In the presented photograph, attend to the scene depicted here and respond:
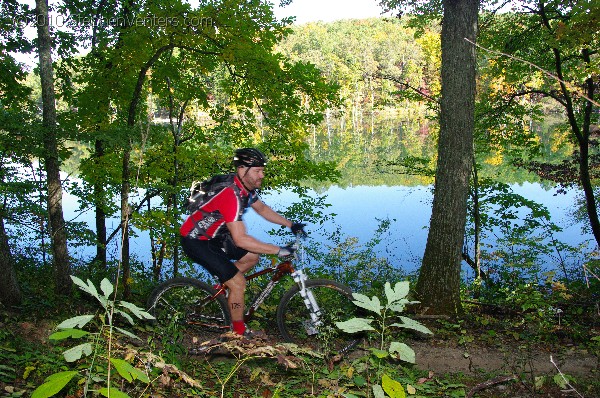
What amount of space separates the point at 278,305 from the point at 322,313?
642 millimetres

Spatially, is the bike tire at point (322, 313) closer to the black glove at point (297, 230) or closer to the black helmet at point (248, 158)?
the black glove at point (297, 230)

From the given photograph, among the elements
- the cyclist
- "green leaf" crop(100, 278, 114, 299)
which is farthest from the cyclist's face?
"green leaf" crop(100, 278, 114, 299)

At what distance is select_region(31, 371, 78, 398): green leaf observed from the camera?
1.37 meters

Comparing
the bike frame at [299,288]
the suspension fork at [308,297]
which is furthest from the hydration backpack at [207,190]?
the suspension fork at [308,297]

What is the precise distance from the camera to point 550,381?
172 inches

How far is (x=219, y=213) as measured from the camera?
470 centimetres

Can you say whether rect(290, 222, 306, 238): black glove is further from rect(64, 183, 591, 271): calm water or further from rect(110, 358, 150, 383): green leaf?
rect(64, 183, 591, 271): calm water

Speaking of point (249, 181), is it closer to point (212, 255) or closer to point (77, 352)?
point (212, 255)

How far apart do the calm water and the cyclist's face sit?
31.1 ft

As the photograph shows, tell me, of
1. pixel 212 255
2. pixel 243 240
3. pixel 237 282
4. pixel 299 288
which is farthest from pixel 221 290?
pixel 243 240

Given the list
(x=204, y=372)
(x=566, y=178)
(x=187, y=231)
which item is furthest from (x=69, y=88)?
(x=566, y=178)

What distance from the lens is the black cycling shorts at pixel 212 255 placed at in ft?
16.2

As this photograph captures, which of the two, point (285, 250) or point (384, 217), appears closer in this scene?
point (285, 250)

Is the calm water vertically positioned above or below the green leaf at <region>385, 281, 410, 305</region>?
below
